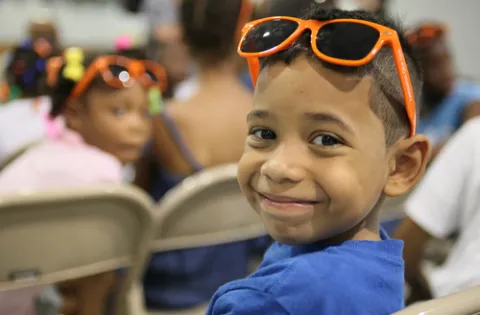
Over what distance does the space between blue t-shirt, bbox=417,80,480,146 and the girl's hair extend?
1407 mm

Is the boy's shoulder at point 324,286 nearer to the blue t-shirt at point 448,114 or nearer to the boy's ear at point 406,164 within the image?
the boy's ear at point 406,164

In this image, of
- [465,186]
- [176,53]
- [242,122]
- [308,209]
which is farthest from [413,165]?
[176,53]

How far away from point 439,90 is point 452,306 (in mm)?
1575

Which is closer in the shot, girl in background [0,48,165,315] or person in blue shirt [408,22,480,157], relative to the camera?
girl in background [0,48,165,315]

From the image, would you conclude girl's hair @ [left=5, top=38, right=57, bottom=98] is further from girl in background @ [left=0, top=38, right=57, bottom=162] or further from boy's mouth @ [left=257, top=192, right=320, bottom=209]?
boy's mouth @ [left=257, top=192, right=320, bottom=209]

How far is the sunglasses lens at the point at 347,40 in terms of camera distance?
625mm

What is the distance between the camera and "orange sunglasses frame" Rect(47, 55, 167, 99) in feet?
5.17

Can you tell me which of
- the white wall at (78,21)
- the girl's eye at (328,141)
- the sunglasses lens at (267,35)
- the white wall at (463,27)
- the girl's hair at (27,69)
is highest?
the sunglasses lens at (267,35)

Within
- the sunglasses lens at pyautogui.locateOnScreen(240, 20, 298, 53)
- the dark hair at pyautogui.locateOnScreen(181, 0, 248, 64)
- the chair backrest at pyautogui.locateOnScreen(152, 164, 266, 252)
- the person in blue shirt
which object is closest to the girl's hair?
the dark hair at pyautogui.locateOnScreen(181, 0, 248, 64)

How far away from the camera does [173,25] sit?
10.3 ft

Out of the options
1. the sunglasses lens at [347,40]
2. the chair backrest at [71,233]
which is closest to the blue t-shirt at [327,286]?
the sunglasses lens at [347,40]

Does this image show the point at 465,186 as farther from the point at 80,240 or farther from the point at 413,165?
the point at 80,240

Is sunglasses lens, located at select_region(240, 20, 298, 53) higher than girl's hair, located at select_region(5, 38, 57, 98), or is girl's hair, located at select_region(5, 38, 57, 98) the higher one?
sunglasses lens, located at select_region(240, 20, 298, 53)

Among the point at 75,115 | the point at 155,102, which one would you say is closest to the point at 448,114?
the point at 155,102
